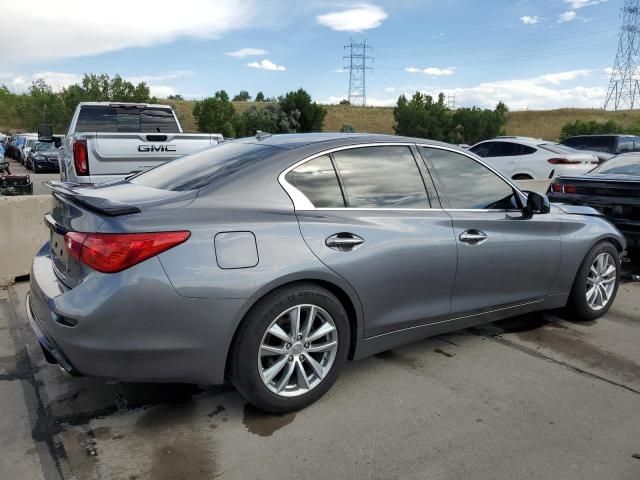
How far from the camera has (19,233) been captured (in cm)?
578

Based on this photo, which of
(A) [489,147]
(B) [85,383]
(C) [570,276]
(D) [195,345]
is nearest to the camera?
(D) [195,345]

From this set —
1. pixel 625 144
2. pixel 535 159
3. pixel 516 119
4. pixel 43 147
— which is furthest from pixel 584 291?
pixel 516 119

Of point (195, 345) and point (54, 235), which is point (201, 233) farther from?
point (54, 235)

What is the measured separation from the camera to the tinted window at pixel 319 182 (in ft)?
10.6

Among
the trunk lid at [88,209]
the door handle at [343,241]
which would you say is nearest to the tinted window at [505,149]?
the door handle at [343,241]

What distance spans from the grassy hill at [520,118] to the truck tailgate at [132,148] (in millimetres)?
61858

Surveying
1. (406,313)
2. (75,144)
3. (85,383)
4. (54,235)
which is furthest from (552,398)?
(75,144)

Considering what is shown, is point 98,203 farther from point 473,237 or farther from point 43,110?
point 43,110

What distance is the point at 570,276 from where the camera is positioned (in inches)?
180

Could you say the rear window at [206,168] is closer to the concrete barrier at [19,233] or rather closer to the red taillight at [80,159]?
the concrete barrier at [19,233]

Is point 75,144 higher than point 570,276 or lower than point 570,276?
higher

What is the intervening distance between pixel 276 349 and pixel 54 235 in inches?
58.9

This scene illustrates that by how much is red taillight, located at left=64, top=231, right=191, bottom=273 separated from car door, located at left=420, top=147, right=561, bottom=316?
193cm

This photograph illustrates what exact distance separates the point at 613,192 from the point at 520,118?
264ft
